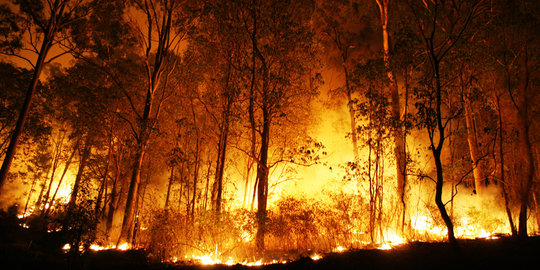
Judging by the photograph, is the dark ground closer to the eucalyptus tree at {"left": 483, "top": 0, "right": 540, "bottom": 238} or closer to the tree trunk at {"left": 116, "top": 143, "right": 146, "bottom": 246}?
the tree trunk at {"left": 116, "top": 143, "right": 146, "bottom": 246}

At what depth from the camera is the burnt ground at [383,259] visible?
630 cm

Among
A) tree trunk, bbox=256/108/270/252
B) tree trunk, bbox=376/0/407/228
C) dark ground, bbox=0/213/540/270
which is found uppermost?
Answer: tree trunk, bbox=376/0/407/228

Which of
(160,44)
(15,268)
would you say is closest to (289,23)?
(160,44)

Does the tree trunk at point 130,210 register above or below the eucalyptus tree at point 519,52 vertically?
below

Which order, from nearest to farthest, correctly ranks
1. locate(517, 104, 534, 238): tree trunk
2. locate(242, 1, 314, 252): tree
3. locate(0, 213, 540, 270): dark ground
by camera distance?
1. locate(0, 213, 540, 270): dark ground
2. locate(517, 104, 534, 238): tree trunk
3. locate(242, 1, 314, 252): tree

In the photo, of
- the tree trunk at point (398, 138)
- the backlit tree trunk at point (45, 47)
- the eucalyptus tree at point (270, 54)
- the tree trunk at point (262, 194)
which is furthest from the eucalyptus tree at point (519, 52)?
the backlit tree trunk at point (45, 47)

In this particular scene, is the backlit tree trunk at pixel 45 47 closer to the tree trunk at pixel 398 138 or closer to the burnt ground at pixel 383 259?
the burnt ground at pixel 383 259

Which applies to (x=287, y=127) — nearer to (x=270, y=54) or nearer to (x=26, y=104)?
(x=270, y=54)

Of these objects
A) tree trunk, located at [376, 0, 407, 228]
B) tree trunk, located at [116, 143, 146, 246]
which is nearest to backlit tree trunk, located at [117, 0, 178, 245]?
tree trunk, located at [116, 143, 146, 246]

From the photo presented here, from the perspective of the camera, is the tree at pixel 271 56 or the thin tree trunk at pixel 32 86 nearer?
the thin tree trunk at pixel 32 86

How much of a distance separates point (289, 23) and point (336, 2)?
9.60 metres

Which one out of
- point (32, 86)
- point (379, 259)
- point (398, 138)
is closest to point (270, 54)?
point (398, 138)

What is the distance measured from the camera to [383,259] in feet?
22.6

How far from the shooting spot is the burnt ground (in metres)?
6.30
